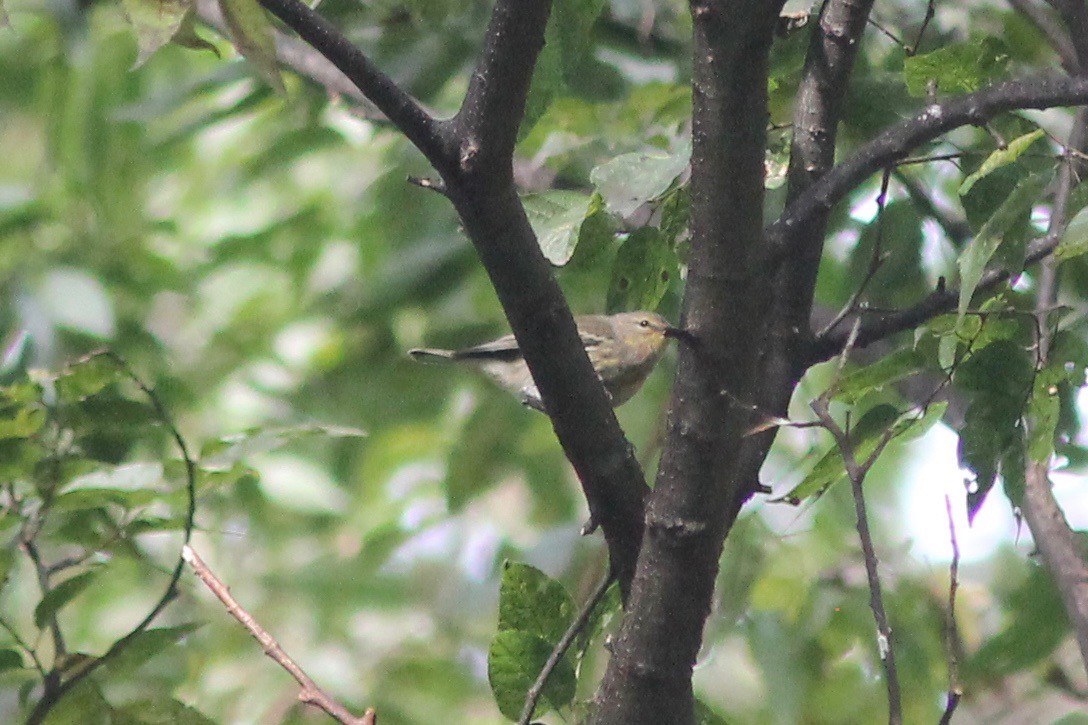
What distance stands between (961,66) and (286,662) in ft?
3.34

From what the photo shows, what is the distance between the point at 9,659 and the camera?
1.78m

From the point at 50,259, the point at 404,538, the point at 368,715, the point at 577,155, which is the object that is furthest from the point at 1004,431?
the point at 50,259

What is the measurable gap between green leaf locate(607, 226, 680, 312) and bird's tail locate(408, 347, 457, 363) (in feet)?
5.27

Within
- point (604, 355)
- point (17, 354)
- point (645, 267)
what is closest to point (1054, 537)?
point (645, 267)

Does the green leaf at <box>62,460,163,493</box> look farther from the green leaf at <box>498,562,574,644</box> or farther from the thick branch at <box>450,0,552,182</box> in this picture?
the thick branch at <box>450,0,552,182</box>

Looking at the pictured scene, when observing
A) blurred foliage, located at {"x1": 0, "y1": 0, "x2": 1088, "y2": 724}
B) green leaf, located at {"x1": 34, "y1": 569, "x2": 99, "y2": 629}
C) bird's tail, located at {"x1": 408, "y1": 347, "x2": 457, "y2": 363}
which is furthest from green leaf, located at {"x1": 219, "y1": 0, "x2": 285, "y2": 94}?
bird's tail, located at {"x1": 408, "y1": 347, "x2": 457, "y2": 363}

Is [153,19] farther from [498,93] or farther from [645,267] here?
[645,267]

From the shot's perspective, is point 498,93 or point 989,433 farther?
point 989,433

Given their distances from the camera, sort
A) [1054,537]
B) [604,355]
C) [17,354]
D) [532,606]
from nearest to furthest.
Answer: [532,606]
[1054,537]
[17,354]
[604,355]

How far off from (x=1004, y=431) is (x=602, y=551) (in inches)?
60.4

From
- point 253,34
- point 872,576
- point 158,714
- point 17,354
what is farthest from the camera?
point 17,354

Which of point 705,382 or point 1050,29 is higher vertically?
point 1050,29

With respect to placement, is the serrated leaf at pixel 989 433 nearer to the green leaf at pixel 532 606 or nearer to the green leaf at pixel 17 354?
the green leaf at pixel 532 606

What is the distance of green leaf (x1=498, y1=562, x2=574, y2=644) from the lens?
1.57 m
